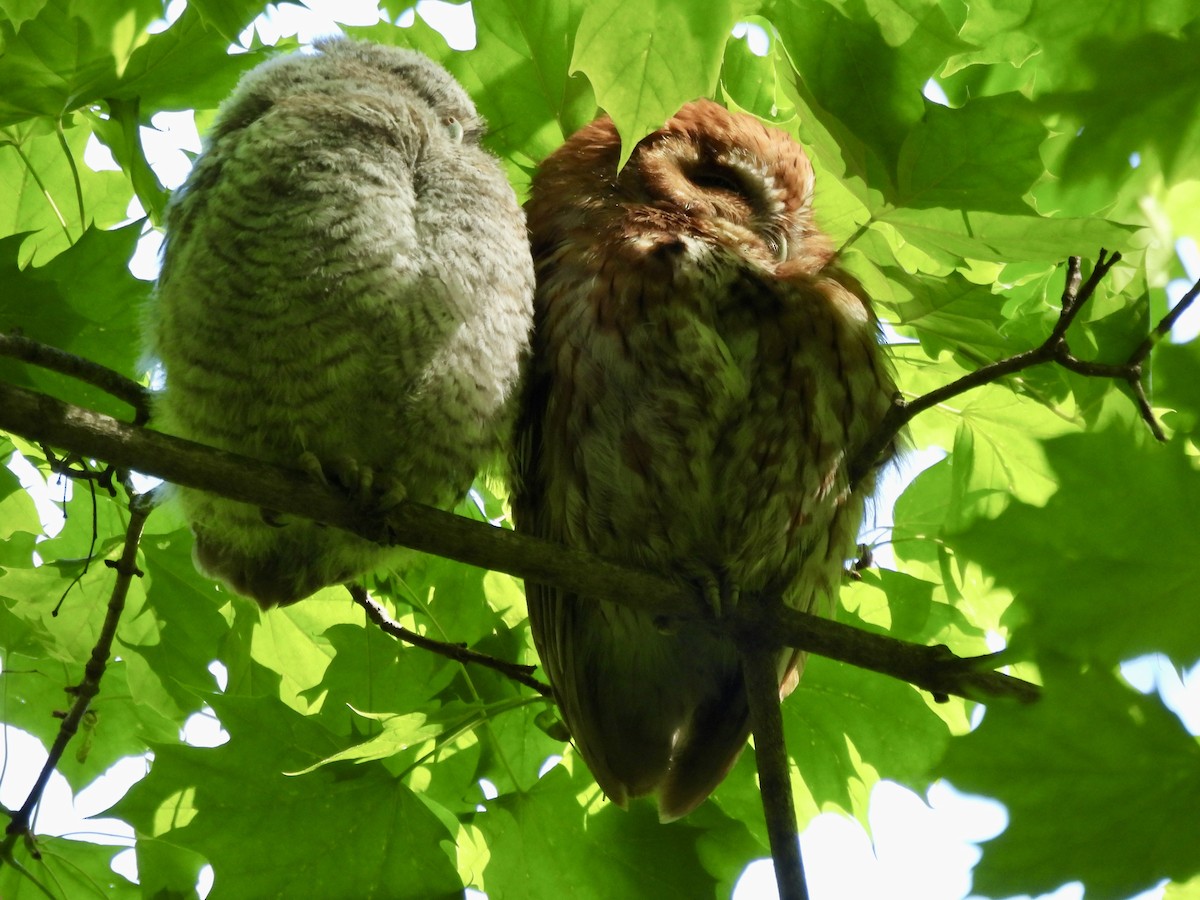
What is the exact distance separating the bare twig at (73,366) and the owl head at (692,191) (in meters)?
0.82

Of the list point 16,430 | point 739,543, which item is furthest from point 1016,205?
point 16,430

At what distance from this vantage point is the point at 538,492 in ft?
7.11

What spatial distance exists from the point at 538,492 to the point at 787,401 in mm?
476

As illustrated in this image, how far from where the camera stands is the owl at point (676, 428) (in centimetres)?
204

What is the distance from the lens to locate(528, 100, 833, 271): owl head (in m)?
2.20

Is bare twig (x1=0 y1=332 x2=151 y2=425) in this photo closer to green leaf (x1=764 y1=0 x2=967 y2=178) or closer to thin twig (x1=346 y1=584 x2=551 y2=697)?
thin twig (x1=346 y1=584 x2=551 y2=697)

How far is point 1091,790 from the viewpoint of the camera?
3.38 feet

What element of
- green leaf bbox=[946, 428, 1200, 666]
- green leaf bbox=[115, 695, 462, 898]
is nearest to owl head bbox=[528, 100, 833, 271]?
green leaf bbox=[115, 695, 462, 898]

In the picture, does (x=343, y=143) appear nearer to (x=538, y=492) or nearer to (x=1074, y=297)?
(x=538, y=492)

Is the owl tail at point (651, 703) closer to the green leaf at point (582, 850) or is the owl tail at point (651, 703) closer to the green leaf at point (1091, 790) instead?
the green leaf at point (582, 850)

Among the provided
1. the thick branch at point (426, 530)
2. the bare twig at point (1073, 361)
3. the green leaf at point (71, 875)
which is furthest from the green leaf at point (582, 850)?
the bare twig at point (1073, 361)

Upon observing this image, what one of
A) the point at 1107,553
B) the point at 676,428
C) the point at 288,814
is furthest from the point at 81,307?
the point at 1107,553

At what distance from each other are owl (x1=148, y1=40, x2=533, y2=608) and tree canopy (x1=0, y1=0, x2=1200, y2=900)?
0.22m

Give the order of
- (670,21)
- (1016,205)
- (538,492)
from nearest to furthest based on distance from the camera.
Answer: (670,21) → (1016,205) → (538,492)
